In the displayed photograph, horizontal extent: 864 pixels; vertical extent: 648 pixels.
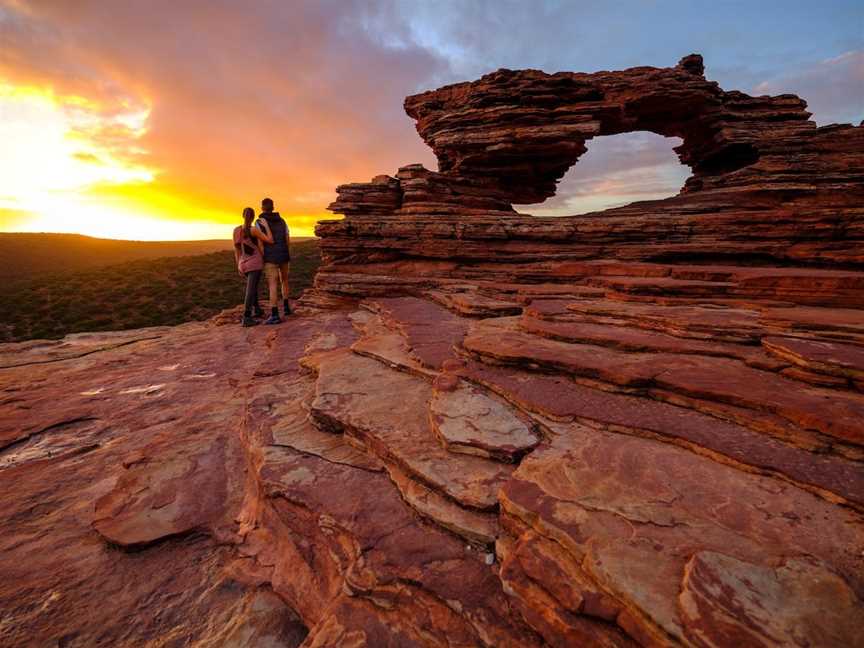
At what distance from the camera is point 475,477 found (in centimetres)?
330

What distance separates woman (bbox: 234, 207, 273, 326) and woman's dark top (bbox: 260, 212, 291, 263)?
8.7 inches

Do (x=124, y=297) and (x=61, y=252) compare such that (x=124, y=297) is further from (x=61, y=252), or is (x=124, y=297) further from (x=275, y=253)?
(x=61, y=252)

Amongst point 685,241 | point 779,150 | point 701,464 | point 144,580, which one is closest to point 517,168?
point 685,241

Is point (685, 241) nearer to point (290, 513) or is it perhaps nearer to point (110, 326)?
point (290, 513)

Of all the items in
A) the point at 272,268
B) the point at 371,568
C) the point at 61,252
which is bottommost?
the point at 61,252

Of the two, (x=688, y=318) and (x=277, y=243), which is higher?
(x=277, y=243)

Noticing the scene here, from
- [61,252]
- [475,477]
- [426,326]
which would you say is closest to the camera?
[475,477]

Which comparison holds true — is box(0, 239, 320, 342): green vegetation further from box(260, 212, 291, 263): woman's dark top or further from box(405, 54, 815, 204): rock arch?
box(405, 54, 815, 204): rock arch

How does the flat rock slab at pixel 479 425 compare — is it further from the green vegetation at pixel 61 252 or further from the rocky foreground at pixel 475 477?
the green vegetation at pixel 61 252

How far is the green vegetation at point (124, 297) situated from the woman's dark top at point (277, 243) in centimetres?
1738

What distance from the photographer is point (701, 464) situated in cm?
305

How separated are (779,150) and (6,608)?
69.0ft

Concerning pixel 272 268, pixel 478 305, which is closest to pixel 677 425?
pixel 478 305

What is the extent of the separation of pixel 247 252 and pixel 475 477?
9.80m
